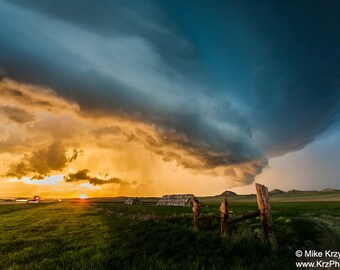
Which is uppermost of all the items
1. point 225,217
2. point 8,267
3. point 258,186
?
point 258,186

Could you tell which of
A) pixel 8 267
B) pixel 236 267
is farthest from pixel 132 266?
pixel 8 267

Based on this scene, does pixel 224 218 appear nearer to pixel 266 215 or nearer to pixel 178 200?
pixel 266 215

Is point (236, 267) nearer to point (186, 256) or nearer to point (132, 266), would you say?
point (186, 256)

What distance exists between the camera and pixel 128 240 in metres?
16.8

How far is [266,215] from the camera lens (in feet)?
47.9

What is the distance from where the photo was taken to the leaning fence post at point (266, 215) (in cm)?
1404

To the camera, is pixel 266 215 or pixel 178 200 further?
pixel 178 200

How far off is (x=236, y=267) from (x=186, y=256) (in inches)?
99.7
